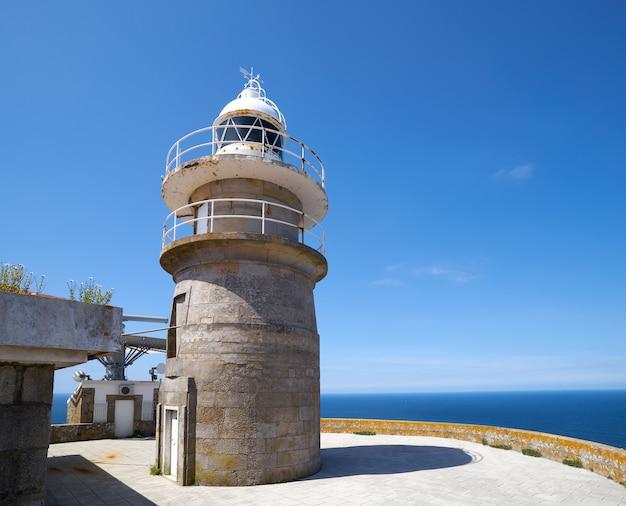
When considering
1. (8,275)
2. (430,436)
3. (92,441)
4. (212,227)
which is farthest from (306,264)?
(92,441)

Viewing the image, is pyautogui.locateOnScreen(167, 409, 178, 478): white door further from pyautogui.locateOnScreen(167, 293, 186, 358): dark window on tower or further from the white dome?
the white dome

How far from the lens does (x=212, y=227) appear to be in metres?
14.8

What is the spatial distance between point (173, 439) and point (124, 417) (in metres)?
12.9

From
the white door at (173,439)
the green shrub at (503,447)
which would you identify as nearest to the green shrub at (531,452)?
the green shrub at (503,447)

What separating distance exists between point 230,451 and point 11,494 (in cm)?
725

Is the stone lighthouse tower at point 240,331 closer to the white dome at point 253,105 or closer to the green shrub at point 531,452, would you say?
the white dome at point 253,105

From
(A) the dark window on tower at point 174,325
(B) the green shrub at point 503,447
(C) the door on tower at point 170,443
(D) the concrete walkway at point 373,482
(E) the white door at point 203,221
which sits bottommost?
(B) the green shrub at point 503,447

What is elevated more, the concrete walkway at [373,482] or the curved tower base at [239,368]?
the curved tower base at [239,368]

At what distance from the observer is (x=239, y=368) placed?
13.4 metres

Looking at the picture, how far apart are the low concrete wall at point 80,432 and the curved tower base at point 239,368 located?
1131 cm

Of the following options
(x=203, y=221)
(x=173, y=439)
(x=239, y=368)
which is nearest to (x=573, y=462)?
(x=239, y=368)

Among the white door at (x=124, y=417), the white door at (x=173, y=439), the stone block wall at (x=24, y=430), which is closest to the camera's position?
the stone block wall at (x=24, y=430)

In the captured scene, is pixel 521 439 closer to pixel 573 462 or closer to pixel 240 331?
pixel 573 462

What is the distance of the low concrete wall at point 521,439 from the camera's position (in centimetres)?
1484
